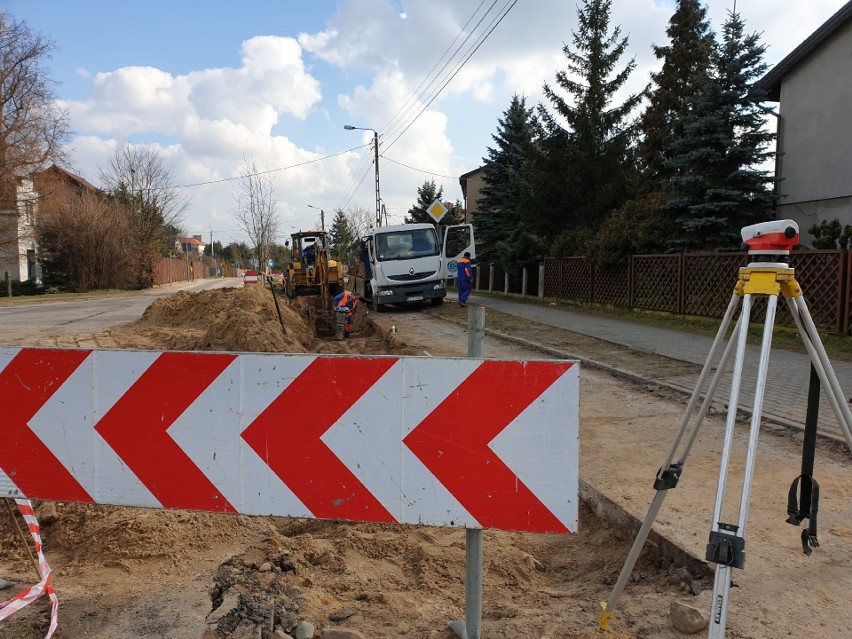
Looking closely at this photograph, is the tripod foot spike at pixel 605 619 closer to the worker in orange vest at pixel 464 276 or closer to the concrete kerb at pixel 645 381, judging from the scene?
the concrete kerb at pixel 645 381

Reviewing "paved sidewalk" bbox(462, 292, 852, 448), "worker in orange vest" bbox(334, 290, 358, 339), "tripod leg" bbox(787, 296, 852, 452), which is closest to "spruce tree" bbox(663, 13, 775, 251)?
"paved sidewalk" bbox(462, 292, 852, 448)

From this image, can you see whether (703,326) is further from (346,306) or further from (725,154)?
(346,306)

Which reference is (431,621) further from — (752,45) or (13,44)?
(13,44)

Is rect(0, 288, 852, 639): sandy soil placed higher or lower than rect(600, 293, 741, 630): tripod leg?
lower

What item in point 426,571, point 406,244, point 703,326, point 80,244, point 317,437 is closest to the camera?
point 317,437

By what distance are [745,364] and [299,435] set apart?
8323 mm

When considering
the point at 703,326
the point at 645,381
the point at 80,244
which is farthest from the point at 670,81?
the point at 80,244

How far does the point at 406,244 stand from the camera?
20.4 metres

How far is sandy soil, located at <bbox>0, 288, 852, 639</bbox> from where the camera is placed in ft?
8.92

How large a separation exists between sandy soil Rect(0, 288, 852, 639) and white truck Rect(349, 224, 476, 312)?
1523cm

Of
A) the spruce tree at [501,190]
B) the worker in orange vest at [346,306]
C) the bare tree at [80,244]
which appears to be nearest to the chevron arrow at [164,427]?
the worker in orange vest at [346,306]

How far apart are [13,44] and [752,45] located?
37.3m

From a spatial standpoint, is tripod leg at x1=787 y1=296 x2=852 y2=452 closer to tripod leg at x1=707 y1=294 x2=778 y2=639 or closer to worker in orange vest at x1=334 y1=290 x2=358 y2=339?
tripod leg at x1=707 y1=294 x2=778 y2=639

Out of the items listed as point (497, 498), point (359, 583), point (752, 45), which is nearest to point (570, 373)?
point (497, 498)
